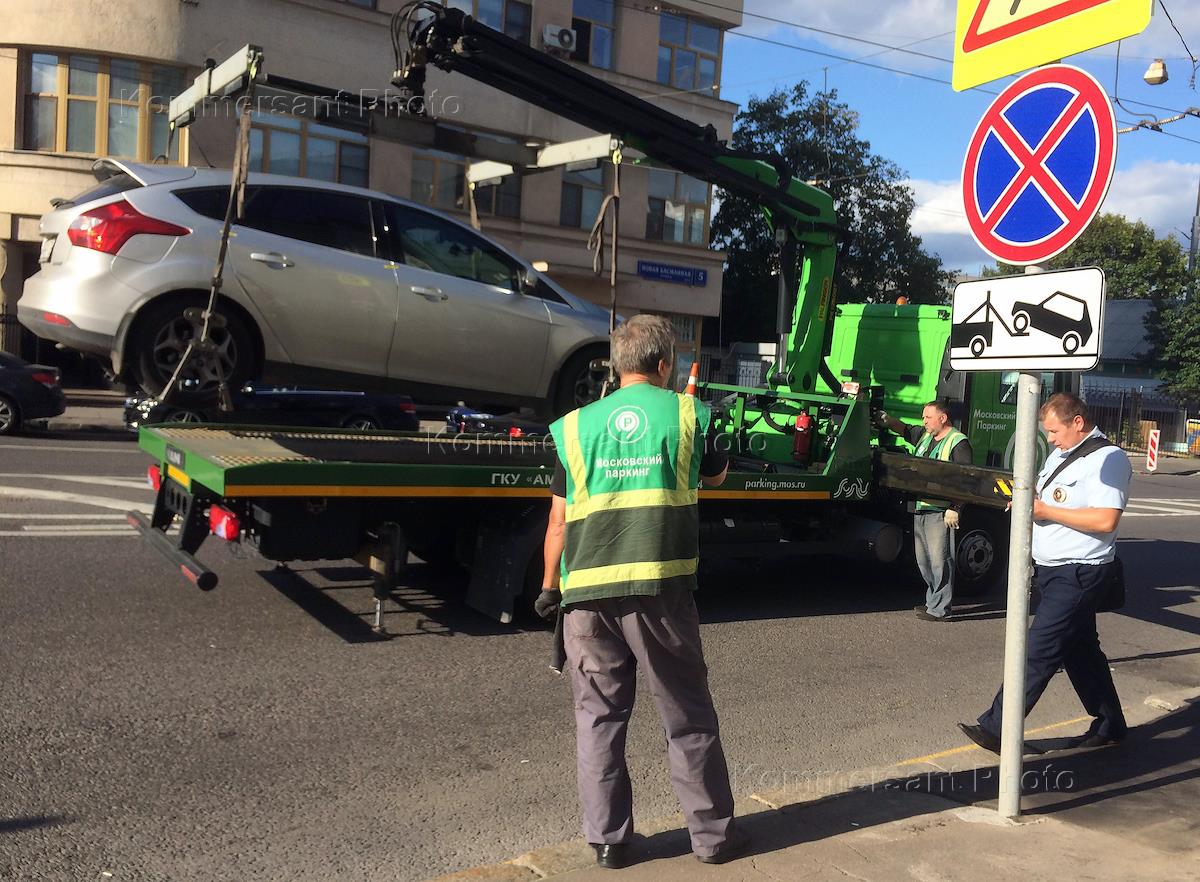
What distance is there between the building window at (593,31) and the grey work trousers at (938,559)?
21.3 meters

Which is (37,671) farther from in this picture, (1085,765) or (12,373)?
(12,373)

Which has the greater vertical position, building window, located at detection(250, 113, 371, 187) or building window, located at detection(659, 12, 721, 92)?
building window, located at detection(659, 12, 721, 92)

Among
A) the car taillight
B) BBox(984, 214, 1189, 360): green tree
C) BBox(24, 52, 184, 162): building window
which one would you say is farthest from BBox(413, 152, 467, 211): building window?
BBox(984, 214, 1189, 360): green tree

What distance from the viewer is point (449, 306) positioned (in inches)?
303

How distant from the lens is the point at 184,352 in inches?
269

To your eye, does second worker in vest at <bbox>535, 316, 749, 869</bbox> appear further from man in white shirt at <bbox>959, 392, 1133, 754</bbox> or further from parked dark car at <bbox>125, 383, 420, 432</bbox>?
parked dark car at <bbox>125, 383, 420, 432</bbox>

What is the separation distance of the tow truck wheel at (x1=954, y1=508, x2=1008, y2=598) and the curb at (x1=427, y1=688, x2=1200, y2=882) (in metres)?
4.09

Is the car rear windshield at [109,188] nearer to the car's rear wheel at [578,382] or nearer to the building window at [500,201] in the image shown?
the car's rear wheel at [578,382]

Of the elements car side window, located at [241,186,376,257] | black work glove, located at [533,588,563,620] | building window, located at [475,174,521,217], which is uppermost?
building window, located at [475,174,521,217]

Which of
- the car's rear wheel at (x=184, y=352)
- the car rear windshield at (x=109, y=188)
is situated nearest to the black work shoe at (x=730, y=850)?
the car's rear wheel at (x=184, y=352)

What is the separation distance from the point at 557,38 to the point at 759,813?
24.3m

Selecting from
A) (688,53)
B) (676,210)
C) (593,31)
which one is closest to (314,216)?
(593,31)

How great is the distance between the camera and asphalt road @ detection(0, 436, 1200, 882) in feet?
13.0

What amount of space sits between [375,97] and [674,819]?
5070 millimetres
